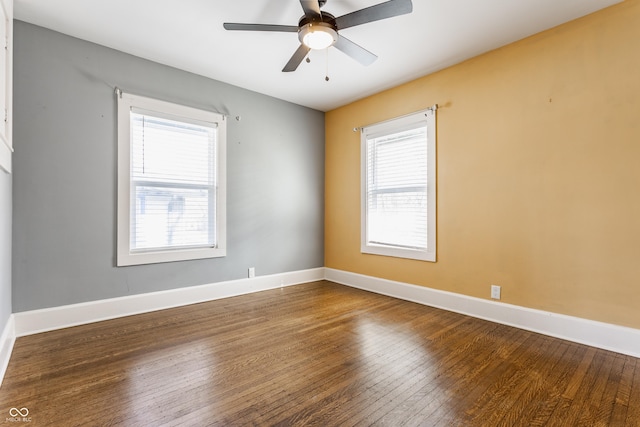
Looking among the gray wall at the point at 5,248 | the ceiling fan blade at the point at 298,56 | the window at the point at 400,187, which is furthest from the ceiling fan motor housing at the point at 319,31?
the gray wall at the point at 5,248

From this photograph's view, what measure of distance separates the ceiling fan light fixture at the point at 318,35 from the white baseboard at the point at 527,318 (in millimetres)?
2803

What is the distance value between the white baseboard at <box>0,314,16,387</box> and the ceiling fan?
270 cm

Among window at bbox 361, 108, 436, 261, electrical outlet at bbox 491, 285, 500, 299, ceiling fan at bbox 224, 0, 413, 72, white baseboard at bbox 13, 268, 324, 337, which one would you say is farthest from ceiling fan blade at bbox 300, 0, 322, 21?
white baseboard at bbox 13, 268, 324, 337

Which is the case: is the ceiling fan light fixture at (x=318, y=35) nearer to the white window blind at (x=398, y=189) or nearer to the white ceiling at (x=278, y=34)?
the white ceiling at (x=278, y=34)

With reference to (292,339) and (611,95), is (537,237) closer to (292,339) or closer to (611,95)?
(611,95)

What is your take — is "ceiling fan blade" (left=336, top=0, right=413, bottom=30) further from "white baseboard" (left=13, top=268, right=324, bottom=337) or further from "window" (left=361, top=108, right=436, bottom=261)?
"white baseboard" (left=13, top=268, right=324, bottom=337)

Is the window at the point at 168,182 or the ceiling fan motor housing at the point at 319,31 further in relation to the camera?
the window at the point at 168,182

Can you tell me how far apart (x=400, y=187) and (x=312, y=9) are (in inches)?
94.1

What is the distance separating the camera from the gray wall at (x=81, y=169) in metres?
2.67

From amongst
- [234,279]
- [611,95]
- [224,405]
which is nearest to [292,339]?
[224,405]

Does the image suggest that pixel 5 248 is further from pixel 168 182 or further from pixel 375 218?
pixel 375 218

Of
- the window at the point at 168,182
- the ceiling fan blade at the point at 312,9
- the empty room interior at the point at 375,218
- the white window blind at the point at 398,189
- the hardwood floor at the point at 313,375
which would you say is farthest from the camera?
the white window blind at the point at 398,189

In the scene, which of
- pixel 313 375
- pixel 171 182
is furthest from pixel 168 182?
pixel 313 375

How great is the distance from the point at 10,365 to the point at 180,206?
1883mm
